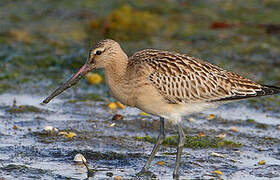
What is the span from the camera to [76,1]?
723 inches

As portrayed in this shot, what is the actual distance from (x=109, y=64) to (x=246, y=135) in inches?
111

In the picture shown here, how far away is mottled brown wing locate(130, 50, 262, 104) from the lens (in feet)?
27.2

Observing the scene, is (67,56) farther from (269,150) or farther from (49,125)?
(269,150)

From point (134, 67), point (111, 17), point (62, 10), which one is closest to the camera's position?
point (134, 67)

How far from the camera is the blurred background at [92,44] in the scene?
30.7ft

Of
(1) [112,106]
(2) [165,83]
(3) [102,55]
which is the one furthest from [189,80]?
(1) [112,106]

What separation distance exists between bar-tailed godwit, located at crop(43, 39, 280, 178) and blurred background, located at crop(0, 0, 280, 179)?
82 centimetres

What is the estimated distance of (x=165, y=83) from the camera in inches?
327

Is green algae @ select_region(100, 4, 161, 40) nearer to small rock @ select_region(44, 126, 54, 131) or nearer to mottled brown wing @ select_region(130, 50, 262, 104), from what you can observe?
small rock @ select_region(44, 126, 54, 131)

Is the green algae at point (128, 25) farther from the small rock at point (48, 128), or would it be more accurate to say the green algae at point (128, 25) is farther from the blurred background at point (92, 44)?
the small rock at point (48, 128)

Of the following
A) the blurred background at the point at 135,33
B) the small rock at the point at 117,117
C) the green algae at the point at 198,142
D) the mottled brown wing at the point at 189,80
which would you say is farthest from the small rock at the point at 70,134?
the blurred background at the point at 135,33

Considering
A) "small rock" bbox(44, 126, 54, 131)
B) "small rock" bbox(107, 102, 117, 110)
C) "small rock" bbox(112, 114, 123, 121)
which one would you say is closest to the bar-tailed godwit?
"small rock" bbox(44, 126, 54, 131)

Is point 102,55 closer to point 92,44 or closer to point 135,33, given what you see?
point 92,44

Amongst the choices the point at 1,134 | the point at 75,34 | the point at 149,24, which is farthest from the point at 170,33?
the point at 1,134
